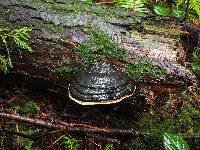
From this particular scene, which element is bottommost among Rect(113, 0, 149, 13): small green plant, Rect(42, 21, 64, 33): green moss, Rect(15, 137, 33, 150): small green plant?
Rect(15, 137, 33, 150): small green plant

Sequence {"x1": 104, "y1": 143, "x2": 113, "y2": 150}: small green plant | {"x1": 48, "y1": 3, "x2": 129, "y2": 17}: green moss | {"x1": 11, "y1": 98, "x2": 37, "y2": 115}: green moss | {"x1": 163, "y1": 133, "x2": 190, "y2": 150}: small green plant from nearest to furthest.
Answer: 1. {"x1": 163, "y1": 133, "x2": 190, "y2": 150}: small green plant
2. {"x1": 104, "y1": 143, "x2": 113, "y2": 150}: small green plant
3. {"x1": 11, "y1": 98, "x2": 37, "y2": 115}: green moss
4. {"x1": 48, "y1": 3, "x2": 129, "y2": 17}: green moss

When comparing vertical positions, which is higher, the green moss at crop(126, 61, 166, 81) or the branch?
the green moss at crop(126, 61, 166, 81)

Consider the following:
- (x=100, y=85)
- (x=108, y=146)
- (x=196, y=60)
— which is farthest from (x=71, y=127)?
(x=196, y=60)

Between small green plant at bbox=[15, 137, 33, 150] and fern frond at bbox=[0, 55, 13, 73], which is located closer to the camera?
small green plant at bbox=[15, 137, 33, 150]

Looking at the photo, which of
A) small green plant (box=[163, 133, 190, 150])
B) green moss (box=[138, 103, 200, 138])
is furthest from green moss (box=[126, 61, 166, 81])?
small green plant (box=[163, 133, 190, 150])

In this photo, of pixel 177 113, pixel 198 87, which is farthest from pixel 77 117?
pixel 198 87

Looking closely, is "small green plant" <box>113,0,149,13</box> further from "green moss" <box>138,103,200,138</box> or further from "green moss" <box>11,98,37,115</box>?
"green moss" <box>11,98,37,115</box>

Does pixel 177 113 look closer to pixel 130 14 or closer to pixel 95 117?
pixel 95 117
